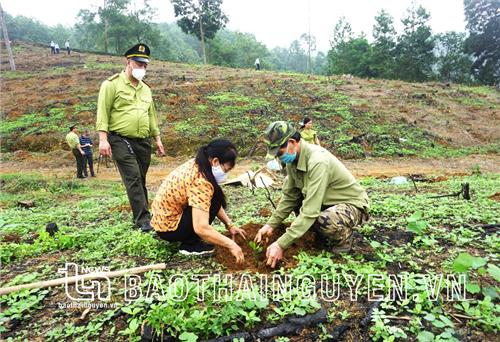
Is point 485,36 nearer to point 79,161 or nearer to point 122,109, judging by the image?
point 79,161

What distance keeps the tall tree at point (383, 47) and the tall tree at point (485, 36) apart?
21.3 ft

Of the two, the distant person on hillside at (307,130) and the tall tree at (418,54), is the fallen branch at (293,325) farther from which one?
the tall tree at (418,54)

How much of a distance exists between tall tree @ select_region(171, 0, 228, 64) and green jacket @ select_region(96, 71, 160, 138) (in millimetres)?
30548

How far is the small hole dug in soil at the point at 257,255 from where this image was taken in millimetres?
3158

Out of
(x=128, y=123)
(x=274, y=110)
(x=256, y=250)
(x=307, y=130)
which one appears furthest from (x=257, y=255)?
(x=274, y=110)

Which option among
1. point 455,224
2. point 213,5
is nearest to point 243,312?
point 455,224

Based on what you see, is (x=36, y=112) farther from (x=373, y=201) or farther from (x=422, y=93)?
(x=422, y=93)

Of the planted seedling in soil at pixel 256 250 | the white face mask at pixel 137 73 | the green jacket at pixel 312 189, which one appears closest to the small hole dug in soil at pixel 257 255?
the planted seedling in soil at pixel 256 250

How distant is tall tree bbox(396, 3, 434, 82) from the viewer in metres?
34.0

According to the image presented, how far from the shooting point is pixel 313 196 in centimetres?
300

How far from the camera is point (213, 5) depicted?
34.3m

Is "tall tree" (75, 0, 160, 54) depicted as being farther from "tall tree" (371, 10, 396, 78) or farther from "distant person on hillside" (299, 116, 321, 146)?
"distant person on hillside" (299, 116, 321, 146)

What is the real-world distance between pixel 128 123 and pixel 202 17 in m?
33.3

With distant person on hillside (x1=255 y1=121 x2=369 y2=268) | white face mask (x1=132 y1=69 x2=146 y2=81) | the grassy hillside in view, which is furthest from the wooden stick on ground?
the grassy hillside
